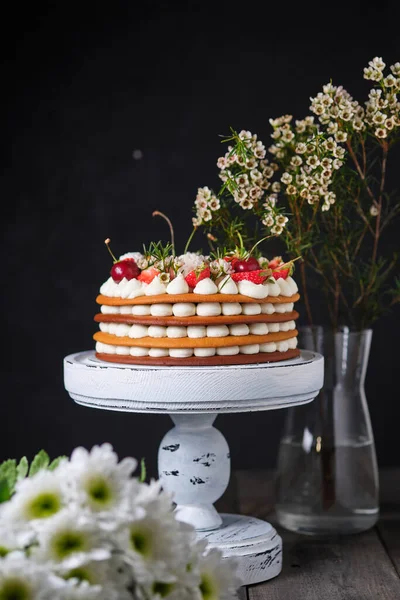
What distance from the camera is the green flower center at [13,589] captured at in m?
0.85

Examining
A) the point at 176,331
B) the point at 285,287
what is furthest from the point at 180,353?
the point at 285,287

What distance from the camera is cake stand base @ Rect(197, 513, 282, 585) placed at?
6.22 feet

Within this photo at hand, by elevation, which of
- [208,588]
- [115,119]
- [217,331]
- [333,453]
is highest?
[115,119]

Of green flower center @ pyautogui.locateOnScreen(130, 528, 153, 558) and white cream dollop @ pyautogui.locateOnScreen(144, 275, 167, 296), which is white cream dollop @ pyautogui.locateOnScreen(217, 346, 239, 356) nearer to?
white cream dollop @ pyautogui.locateOnScreen(144, 275, 167, 296)

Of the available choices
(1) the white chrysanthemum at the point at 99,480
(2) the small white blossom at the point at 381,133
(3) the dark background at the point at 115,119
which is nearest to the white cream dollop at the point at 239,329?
(2) the small white blossom at the point at 381,133

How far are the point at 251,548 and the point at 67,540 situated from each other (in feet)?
3.59

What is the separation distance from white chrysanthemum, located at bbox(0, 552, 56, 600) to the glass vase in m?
1.46

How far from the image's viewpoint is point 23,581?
0.85 m

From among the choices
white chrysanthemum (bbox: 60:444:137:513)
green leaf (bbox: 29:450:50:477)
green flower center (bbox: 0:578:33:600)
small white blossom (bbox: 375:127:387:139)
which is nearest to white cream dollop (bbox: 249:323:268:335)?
small white blossom (bbox: 375:127:387:139)

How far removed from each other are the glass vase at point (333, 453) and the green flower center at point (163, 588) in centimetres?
136

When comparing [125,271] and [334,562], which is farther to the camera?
[334,562]

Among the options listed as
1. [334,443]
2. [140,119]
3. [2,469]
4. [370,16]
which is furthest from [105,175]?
[2,469]

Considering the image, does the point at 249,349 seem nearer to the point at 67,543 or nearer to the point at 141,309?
the point at 141,309

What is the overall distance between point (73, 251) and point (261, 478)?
0.90 meters
